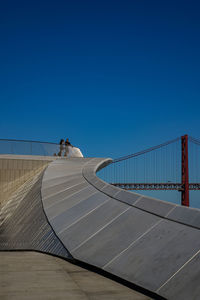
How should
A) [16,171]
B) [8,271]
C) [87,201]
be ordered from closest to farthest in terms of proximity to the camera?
[8,271] → [87,201] → [16,171]

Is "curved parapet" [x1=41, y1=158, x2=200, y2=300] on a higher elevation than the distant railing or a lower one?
lower

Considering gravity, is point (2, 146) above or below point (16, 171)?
above

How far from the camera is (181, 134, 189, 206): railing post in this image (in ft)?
117

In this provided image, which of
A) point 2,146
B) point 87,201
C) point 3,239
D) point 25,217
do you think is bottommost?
point 3,239

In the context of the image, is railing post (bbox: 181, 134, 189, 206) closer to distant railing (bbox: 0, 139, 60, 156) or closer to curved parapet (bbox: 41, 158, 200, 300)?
distant railing (bbox: 0, 139, 60, 156)

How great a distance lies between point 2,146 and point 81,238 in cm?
945

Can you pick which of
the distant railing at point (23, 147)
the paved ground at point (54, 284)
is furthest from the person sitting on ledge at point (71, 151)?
the paved ground at point (54, 284)

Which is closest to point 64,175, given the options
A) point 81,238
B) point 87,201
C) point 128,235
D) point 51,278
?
point 87,201

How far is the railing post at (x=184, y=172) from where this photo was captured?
117ft

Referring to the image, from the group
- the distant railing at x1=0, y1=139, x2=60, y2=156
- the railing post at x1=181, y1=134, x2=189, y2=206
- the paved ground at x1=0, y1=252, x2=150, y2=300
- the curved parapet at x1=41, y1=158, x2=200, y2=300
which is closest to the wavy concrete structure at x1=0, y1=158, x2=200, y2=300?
the curved parapet at x1=41, y1=158, x2=200, y2=300

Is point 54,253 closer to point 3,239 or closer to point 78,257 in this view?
point 78,257

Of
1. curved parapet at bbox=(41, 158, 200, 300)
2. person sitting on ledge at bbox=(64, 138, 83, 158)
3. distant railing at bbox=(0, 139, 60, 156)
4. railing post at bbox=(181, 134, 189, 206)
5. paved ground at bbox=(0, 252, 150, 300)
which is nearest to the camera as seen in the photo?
paved ground at bbox=(0, 252, 150, 300)

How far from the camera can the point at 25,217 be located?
6008 mm

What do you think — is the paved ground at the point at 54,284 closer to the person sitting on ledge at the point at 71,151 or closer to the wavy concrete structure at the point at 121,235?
the wavy concrete structure at the point at 121,235
